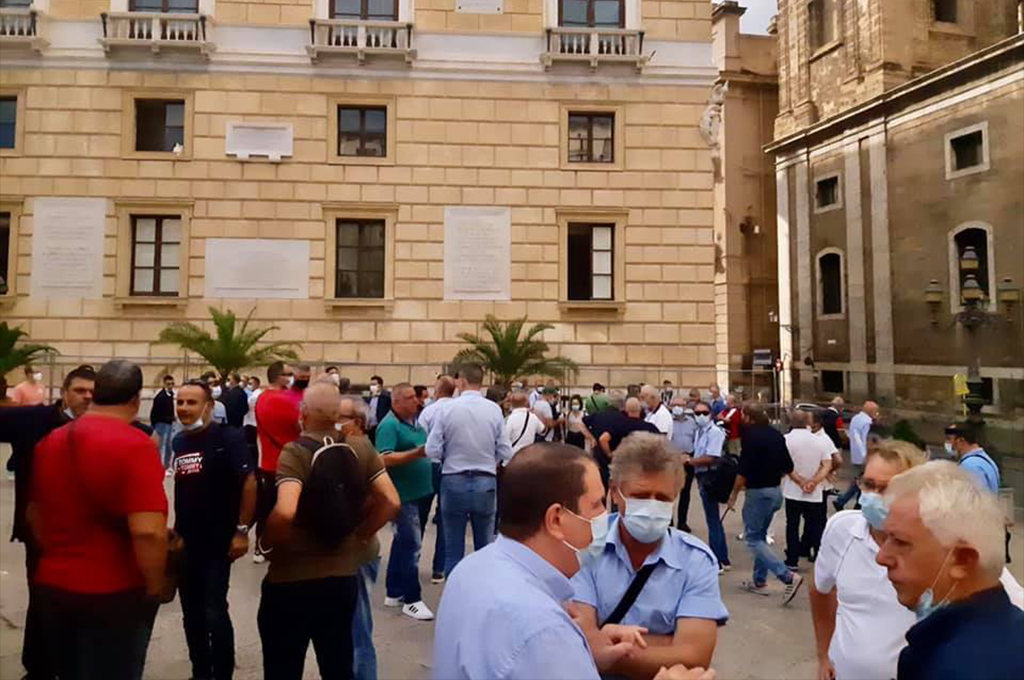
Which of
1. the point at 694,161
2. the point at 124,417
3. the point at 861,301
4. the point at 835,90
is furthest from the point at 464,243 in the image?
the point at 835,90

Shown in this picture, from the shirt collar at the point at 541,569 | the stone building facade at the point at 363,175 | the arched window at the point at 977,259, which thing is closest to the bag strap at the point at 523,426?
the shirt collar at the point at 541,569

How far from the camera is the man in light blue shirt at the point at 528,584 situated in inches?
67.1

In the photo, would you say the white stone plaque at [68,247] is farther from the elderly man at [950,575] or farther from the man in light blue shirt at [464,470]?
the elderly man at [950,575]

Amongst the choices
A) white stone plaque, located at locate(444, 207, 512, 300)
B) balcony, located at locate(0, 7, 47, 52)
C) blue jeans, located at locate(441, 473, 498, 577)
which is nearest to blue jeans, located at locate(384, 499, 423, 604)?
blue jeans, located at locate(441, 473, 498, 577)

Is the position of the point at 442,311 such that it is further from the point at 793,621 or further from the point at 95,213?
the point at 793,621

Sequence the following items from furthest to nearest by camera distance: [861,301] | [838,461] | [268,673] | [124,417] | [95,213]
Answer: [861,301] → [95,213] → [838,461] → [268,673] → [124,417]

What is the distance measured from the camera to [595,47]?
61.8ft

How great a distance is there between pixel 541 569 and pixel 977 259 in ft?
94.1

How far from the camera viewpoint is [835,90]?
113 ft

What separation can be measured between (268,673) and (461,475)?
3.25m

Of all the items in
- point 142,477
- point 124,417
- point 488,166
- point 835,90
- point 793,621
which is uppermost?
point 835,90

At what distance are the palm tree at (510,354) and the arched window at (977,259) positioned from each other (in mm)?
16831

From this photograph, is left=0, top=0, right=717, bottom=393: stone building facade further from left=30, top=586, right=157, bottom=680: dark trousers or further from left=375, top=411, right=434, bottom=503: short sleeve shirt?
left=30, top=586, right=157, bottom=680: dark trousers

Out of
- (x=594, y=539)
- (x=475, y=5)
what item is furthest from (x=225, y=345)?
(x=594, y=539)
